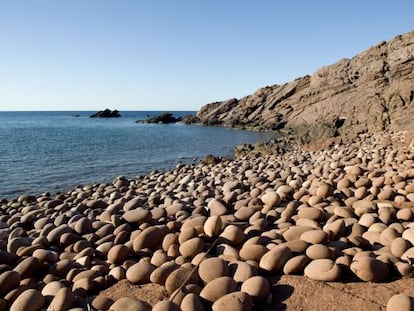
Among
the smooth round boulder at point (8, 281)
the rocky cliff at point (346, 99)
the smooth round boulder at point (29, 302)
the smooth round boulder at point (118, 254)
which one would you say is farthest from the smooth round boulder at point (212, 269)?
the rocky cliff at point (346, 99)

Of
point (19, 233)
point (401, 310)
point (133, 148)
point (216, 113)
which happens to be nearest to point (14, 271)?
→ point (19, 233)

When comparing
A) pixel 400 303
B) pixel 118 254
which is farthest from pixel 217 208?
pixel 400 303

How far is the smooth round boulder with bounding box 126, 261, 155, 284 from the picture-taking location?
3.28 meters

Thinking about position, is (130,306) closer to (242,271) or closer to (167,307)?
(167,307)

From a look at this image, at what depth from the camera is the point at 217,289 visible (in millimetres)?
2729

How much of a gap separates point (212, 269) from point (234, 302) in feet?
1.79

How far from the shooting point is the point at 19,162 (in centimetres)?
1872

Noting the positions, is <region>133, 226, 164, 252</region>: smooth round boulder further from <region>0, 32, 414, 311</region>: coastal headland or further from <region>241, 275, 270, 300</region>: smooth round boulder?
<region>241, 275, 270, 300</region>: smooth round boulder

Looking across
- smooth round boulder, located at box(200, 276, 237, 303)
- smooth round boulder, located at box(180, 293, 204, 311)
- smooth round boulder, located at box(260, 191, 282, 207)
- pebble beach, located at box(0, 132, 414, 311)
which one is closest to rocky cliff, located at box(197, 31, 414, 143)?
smooth round boulder, located at box(260, 191, 282, 207)

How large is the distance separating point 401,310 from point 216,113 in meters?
56.2

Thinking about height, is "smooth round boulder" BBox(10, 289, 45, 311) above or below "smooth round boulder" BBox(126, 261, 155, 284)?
below

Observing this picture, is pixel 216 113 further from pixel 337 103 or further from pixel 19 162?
pixel 19 162

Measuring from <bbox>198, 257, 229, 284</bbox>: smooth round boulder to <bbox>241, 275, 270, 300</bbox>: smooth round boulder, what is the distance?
0.27 m

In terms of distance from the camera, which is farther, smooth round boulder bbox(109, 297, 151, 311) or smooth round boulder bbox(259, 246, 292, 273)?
smooth round boulder bbox(259, 246, 292, 273)
